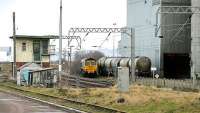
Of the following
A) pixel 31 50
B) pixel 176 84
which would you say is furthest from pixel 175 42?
pixel 176 84

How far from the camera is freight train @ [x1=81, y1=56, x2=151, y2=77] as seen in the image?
77625mm

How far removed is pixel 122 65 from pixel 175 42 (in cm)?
1305

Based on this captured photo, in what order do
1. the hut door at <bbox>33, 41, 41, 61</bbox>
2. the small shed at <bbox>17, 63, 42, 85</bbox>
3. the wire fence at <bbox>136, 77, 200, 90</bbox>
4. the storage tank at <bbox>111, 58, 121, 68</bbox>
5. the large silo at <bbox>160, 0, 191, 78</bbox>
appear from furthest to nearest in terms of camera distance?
the hut door at <bbox>33, 41, 41, 61</bbox> → the large silo at <bbox>160, 0, 191, 78</bbox> → the storage tank at <bbox>111, 58, 121, 68</bbox> → the small shed at <bbox>17, 63, 42, 85</bbox> → the wire fence at <bbox>136, 77, 200, 90</bbox>

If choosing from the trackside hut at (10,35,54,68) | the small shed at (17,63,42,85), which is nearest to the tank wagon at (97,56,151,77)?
the trackside hut at (10,35,54,68)

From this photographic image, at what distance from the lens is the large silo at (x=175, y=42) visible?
84500 mm

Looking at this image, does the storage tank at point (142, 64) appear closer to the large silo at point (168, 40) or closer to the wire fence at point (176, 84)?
the large silo at point (168, 40)

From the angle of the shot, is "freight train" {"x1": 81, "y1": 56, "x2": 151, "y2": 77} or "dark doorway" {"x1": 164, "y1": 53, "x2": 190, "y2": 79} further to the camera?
"dark doorway" {"x1": 164, "y1": 53, "x2": 190, "y2": 79}

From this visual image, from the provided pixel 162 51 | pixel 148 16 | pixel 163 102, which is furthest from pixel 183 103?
A: pixel 148 16

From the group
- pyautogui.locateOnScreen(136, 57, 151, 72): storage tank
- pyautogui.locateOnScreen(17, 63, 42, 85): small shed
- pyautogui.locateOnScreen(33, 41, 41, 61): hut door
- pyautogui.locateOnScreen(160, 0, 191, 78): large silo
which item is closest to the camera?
pyautogui.locateOnScreen(17, 63, 42, 85): small shed

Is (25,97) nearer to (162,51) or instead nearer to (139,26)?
(162,51)

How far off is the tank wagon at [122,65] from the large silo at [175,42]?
6.63 m

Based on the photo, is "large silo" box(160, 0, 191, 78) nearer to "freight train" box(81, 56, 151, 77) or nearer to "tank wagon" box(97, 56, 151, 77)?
"tank wagon" box(97, 56, 151, 77)

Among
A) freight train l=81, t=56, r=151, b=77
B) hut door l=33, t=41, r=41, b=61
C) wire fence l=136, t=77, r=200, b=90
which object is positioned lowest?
wire fence l=136, t=77, r=200, b=90

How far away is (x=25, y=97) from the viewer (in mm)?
38250
